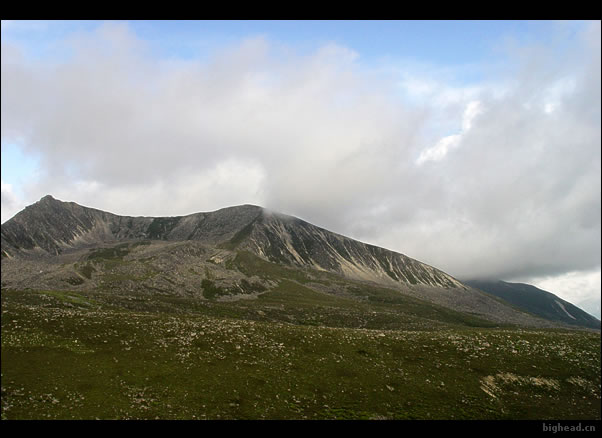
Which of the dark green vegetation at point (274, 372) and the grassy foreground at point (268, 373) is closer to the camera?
the grassy foreground at point (268, 373)

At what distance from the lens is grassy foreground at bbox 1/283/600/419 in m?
29.4

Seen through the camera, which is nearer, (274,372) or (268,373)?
(268,373)

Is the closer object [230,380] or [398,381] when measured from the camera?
[230,380]

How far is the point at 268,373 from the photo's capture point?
38.4 meters

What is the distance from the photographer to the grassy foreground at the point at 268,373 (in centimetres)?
2936

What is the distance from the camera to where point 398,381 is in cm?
3931

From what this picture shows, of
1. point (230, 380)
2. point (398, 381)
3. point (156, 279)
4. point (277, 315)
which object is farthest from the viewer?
point (156, 279)

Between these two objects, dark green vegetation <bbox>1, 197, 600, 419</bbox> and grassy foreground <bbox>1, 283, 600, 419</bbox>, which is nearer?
grassy foreground <bbox>1, 283, 600, 419</bbox>

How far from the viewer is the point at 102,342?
41.7 m
